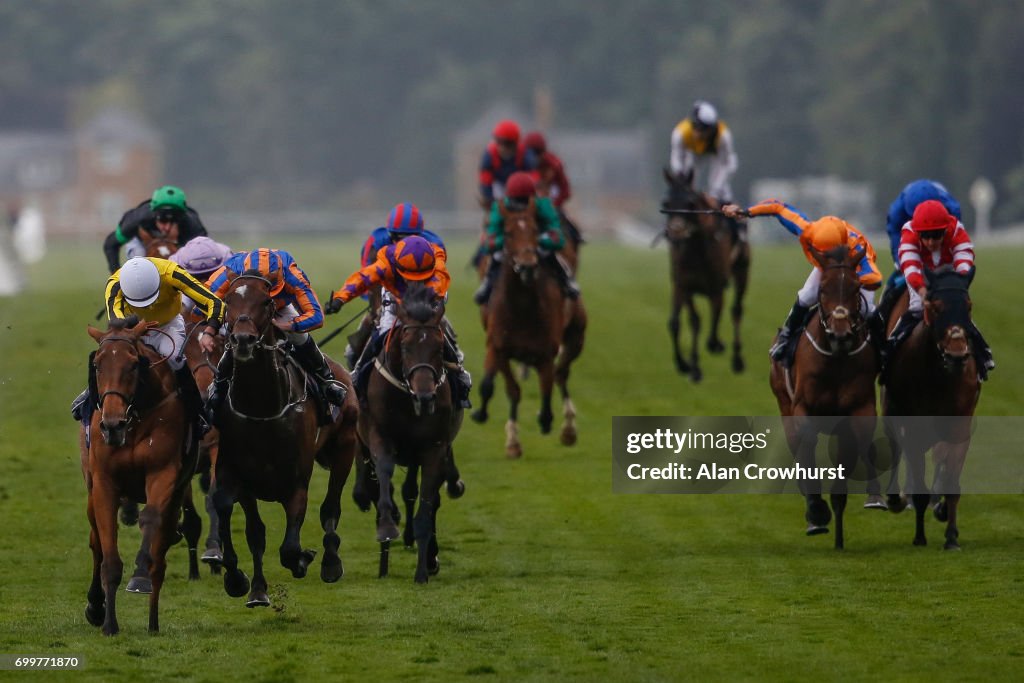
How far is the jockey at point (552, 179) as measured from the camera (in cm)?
2136

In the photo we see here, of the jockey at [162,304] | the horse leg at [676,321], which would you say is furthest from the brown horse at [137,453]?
the horse leg at [676,321]

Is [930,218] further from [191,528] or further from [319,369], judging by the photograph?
[191,528]

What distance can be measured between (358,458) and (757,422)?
730 cm

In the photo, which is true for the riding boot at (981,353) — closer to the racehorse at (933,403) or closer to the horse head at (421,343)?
the racehorse at (933,403)

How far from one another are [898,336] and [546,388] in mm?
4586

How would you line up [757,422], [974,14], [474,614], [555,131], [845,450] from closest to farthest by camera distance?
[474,614] → [845,450] → [757,422] → [974,14] → [555,131]

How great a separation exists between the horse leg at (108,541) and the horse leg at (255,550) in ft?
3.03

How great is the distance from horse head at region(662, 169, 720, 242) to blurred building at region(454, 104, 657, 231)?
269ft

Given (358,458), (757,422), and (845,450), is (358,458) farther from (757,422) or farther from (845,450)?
(757,422)

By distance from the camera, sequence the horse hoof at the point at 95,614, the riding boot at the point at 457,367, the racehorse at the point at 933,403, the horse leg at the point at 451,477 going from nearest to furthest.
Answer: the horse hoof at the point at 95,614 < the riding boot at the point at 457,367 < the racehorse at the point at 933,403 < the horse leg at the point at 451,477

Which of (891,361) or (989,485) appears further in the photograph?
(989,485)

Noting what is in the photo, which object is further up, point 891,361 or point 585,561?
point 891,361

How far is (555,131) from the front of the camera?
110 metres

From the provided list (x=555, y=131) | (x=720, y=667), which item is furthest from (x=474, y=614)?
(x=555, y=131)
